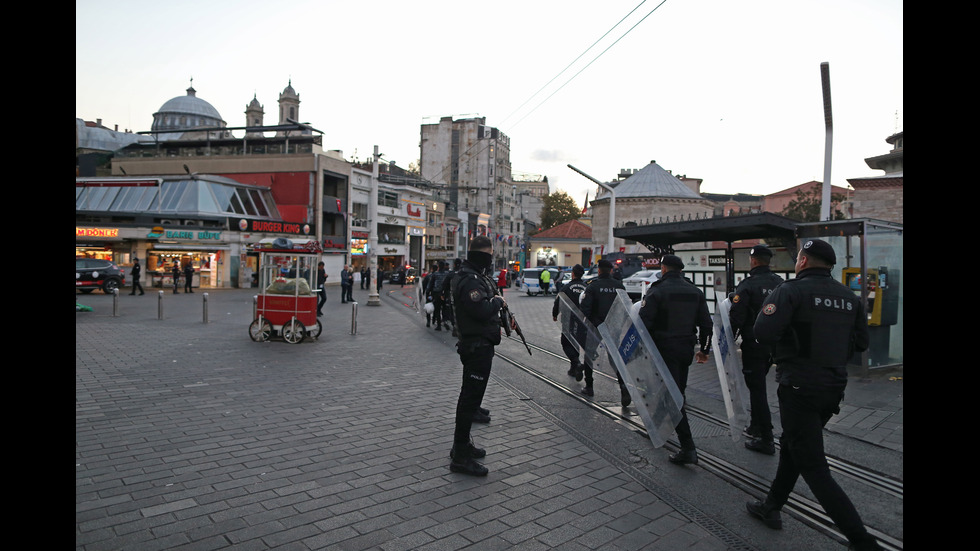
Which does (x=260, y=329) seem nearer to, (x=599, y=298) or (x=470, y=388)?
(x=599, y=298)

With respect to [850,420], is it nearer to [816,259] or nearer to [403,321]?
[816,259]

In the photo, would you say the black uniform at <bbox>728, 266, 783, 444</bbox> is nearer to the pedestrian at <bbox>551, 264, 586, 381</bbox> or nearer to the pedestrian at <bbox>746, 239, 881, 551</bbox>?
the pedestrian at <bbox>746, 239, 881, 551</bbox>

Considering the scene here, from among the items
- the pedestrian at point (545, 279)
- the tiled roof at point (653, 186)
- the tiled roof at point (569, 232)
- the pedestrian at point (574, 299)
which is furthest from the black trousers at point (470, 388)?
the tiled roof at point (569, 232)

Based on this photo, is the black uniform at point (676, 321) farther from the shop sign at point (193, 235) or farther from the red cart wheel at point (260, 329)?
the shop sign at point (193, 235)

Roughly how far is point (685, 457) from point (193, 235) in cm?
3563

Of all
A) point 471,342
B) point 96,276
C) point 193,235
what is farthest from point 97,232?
point 471,342

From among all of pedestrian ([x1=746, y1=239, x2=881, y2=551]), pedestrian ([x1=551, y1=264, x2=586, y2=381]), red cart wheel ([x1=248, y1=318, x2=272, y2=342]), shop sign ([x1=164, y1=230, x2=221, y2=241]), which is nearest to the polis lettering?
pedestrian ([x1=746, y1=239, x2=881, y2=551])

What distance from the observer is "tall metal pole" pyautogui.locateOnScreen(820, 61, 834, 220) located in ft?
42.1

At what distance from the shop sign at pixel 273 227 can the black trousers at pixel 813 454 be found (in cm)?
3729

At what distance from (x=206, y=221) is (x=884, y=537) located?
3840 cm

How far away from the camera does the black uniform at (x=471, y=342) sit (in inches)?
190

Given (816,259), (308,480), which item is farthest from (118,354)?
(816,259)
